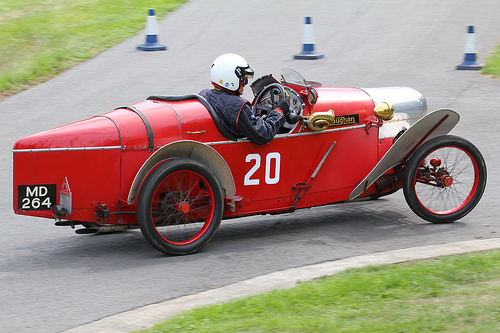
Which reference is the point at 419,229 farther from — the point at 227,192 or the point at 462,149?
the point at 227,192

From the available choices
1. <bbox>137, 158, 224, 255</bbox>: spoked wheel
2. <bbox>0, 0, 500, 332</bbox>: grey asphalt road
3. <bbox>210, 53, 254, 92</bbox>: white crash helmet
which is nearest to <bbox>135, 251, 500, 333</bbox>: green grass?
<bbox>0, 0, 500, 332</bbox>: grey asphalt road

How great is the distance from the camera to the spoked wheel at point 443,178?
21.9ft

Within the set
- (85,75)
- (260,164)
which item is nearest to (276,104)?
(260,164)

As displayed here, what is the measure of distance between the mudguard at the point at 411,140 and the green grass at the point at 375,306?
1.63 meters

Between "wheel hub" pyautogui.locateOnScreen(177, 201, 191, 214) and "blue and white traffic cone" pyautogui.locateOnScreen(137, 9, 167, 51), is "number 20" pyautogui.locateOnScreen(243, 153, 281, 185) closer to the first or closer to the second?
"wheel hub" pyautogui.locateOnScreen(177, 201, 191, 214)

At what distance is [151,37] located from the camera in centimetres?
1487

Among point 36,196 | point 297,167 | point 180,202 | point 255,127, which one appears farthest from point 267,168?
point 36,196

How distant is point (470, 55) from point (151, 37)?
664cm

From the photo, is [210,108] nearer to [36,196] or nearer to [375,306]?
[36,196]

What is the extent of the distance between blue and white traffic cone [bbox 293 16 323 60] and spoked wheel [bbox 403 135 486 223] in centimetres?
711

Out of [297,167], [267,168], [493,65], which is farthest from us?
[493,65]

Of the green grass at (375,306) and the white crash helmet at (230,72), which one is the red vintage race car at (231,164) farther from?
the green grass at (375,306)

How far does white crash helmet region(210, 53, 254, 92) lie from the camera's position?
6223mm

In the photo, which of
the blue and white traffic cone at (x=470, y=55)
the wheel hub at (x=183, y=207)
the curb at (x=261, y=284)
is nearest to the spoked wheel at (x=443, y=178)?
the curb at (x=261, y=284)
